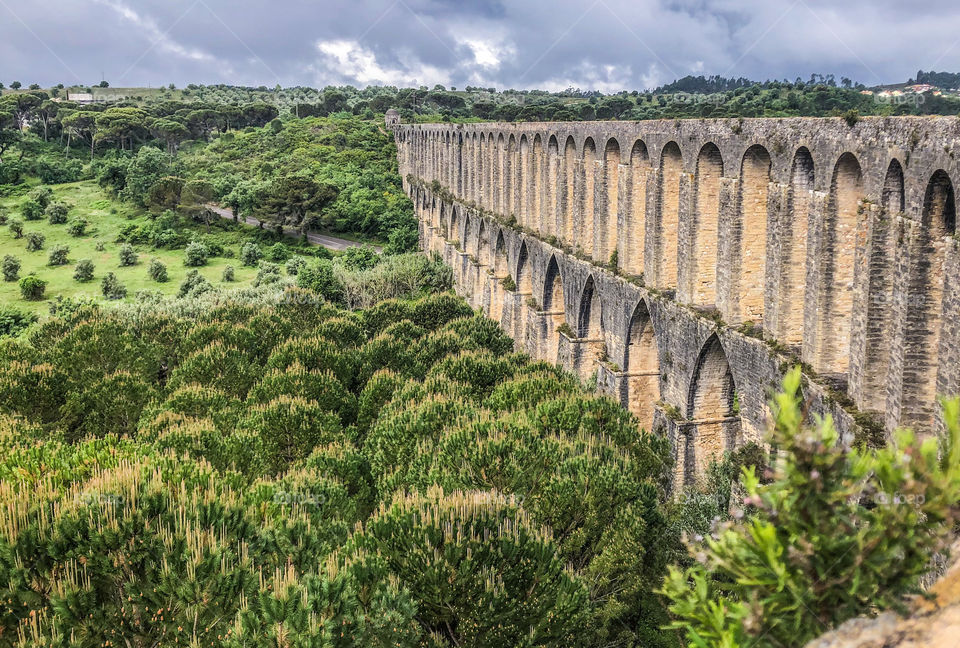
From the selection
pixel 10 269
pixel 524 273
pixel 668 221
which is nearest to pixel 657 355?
pixel 668 221

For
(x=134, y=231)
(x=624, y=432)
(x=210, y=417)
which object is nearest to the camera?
(x=624, y=432)

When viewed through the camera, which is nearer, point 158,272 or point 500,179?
point 500,179

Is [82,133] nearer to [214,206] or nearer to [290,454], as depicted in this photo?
[214,206]

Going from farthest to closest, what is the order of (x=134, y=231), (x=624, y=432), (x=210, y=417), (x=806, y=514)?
(x=134, y=231) < (x=210, y=417) < (x=624, y=432) < (x=806, y=514)

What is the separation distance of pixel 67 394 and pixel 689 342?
22410 mm

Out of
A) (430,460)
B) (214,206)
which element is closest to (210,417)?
(430,460)

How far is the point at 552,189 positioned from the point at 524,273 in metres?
6.30

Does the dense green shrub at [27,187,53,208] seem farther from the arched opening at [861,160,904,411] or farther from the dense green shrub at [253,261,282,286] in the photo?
the arched opening at [861,160,904,411]

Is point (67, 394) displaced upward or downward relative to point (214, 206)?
downward

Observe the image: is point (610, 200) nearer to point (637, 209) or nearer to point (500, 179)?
point (637, 209)

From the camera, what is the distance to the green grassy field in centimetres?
6758

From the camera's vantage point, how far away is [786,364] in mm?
21891

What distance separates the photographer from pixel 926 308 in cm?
1739

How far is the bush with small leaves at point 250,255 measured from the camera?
7612 cm
